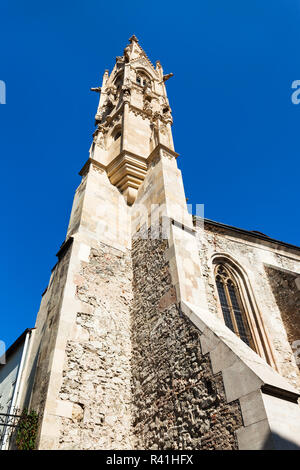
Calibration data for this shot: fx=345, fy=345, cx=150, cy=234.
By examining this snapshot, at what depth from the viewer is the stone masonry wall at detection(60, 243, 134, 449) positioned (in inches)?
246

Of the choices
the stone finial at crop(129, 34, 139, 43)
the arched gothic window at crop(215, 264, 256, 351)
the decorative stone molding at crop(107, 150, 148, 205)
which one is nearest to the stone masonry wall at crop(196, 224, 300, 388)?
the arched gothic window at crop(215, 264, 256, 351)

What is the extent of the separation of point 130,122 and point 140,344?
9140 millimetres

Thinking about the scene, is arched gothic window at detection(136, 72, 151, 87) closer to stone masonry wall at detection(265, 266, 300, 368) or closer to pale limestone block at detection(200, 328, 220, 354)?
stone masonry wall at detection(265, 266, 300, 368)

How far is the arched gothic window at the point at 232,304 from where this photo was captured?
9.98 metres

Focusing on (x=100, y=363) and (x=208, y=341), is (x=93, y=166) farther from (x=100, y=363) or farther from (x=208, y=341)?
(x=208, y=341)

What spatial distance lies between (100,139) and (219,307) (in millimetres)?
7835

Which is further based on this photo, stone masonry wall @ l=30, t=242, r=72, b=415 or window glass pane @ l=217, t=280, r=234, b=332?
window glass pane @ l=217, t=280, r=234, b=332

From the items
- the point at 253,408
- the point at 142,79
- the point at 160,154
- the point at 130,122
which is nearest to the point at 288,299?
the point at 160,154

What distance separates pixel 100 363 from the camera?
23.4ft

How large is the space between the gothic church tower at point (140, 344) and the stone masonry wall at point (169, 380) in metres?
0.02

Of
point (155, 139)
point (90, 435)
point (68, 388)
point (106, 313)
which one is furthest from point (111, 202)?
point (90, 435)

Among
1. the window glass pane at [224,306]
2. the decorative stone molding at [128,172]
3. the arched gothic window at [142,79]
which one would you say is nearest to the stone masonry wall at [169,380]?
the window glass pane at [224,306]

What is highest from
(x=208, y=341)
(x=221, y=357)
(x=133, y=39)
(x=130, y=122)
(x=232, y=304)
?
(x=133, y=39)

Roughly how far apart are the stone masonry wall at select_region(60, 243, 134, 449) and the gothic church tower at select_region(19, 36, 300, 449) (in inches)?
0.8
